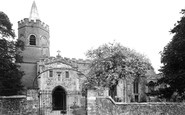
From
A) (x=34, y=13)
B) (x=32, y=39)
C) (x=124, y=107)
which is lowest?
(x=124, y=107)

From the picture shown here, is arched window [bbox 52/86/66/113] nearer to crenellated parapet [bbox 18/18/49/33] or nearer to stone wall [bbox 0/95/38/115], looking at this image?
crenellated parapet [bbox 18/18/49/33]

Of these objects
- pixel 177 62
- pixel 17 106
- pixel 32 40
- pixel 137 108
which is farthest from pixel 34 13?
pixel 137 108

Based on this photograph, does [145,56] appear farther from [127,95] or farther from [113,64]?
[127,95]

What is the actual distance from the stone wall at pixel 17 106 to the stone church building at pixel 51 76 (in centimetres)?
1375

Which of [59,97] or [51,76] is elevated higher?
[51,76]

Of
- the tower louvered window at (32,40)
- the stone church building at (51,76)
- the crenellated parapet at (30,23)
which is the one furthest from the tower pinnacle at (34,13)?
the tower louvered window at (32,40)

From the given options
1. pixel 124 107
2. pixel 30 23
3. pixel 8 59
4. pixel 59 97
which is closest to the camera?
pixel 124 107

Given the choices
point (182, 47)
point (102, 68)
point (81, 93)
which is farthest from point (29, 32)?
point (182, 47)

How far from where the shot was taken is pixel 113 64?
26109 mm

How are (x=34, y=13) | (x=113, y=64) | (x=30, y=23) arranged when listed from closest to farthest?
(x=113, y=64) < (x=30, y=23) < (x=34, y=13)

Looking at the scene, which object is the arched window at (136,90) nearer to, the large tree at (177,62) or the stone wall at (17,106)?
the large tree at (177,62)

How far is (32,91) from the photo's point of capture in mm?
13695

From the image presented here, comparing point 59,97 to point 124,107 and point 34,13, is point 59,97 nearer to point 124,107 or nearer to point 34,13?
point 34,13

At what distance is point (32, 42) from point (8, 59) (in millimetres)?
12699
